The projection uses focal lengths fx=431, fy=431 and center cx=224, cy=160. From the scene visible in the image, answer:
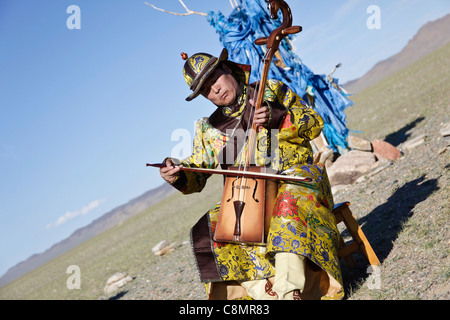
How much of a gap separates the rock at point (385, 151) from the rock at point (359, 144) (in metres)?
0.17

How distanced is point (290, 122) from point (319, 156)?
8.32 metres

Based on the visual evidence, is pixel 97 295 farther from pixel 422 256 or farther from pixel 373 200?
pixel 422 256

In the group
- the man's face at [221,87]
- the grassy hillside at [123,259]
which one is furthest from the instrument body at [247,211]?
the grassy hillside at [123,259]

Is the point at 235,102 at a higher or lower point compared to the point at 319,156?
higher

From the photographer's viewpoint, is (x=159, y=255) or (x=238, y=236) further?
(x=159, y=255)

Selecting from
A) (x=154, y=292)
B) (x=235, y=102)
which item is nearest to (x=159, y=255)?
(x=154, y=292)

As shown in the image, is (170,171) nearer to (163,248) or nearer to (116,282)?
(116,282)

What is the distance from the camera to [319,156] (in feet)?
38.7

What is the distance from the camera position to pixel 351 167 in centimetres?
1047

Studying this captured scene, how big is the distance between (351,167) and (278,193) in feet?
24.1

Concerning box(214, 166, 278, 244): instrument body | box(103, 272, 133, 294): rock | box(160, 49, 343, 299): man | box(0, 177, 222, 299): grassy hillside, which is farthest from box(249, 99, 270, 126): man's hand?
box(0, 177, 222, 299): grassy hillside

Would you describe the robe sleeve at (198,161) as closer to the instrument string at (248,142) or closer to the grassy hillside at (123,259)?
the instrument string at (248,142)

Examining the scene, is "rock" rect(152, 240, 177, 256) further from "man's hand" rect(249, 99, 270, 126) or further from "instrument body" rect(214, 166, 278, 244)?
"man's hand" rect(249, 99, 270, 126)

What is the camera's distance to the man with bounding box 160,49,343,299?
3.34m
